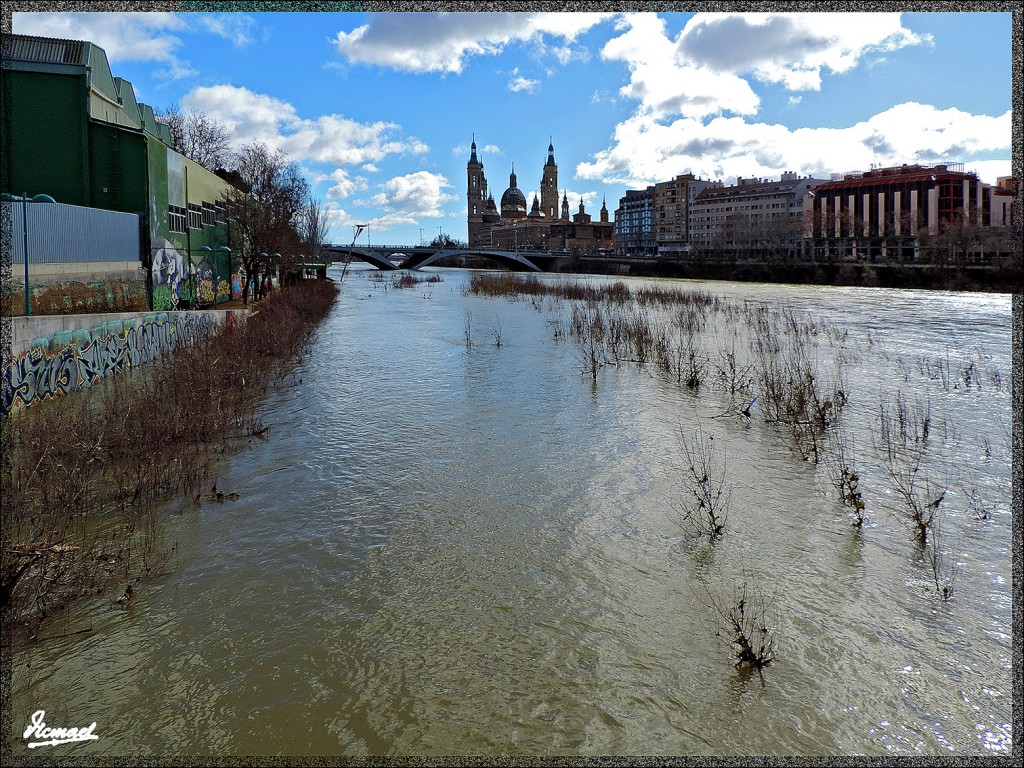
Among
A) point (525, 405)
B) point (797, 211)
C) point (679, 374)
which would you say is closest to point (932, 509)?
point (525, 405)

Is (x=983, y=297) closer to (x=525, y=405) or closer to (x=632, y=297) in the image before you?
(x=632, y=297)

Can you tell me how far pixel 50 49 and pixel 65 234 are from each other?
1432cm

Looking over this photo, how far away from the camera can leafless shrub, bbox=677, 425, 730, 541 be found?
7.56 metres

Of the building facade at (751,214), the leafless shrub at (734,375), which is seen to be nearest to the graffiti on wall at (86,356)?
the leafless shrub at (734,375)

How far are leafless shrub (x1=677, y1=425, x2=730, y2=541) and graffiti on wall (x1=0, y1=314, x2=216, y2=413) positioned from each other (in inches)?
292

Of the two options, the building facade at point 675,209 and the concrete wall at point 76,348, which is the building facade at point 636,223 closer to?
the building facade at point 675,209

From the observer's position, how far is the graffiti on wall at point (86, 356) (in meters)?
11.0

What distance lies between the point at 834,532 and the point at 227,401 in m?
9.73

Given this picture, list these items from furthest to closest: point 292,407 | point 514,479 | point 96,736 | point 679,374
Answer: point 679,374, point 292,407, point 514,479, point 96,736

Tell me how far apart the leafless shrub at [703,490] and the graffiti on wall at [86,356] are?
7.41m

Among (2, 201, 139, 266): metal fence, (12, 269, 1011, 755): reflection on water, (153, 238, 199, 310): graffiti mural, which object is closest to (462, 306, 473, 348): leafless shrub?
(153, 238, 199, 310): graffiti mural

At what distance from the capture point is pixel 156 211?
24703mm

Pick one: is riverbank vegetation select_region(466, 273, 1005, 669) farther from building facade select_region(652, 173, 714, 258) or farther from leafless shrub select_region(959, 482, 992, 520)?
building facade select_region(652, 173, 714, 258)

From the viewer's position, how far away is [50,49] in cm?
2527
